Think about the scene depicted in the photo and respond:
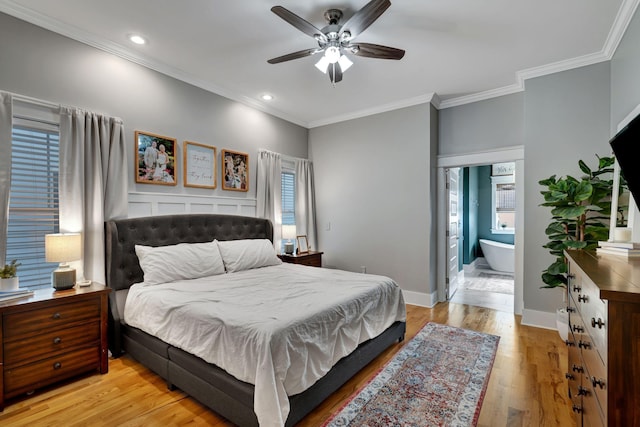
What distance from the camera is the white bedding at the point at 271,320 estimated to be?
167 centimetres

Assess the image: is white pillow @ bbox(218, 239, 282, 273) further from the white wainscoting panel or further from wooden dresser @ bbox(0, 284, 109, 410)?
wooden dresser @ bbox(0, 284, 109, 410)

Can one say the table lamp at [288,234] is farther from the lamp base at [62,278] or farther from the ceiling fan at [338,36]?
the lamp base at [62,278]

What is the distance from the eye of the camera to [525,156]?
3553 millimetres

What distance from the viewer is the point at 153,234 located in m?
3.18

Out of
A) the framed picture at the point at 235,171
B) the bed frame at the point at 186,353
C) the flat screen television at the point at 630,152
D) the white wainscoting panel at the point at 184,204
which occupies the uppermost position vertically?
the framed picture at the point at 235,171

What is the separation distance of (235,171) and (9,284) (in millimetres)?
2509

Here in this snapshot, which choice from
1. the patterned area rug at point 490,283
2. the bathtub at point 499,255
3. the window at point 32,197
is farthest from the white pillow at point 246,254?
the bathtub at point 499,255

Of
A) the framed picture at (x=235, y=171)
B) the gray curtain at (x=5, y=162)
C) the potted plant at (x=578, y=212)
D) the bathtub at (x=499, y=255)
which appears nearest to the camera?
the gray curtain at (x=5, y=162)

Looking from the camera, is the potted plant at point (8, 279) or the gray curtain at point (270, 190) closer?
the potted plant at point (8, 279)

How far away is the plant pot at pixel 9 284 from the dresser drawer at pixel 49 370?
0.54 m

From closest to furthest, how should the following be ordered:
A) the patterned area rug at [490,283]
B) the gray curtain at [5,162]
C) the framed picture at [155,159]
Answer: the gray curtain at [5,162] < the framed picture at [155,159] < the patterned area rug at [490,283]

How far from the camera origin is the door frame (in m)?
3.79

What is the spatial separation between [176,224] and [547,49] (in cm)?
436

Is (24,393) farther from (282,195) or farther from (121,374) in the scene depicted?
(282,195)
